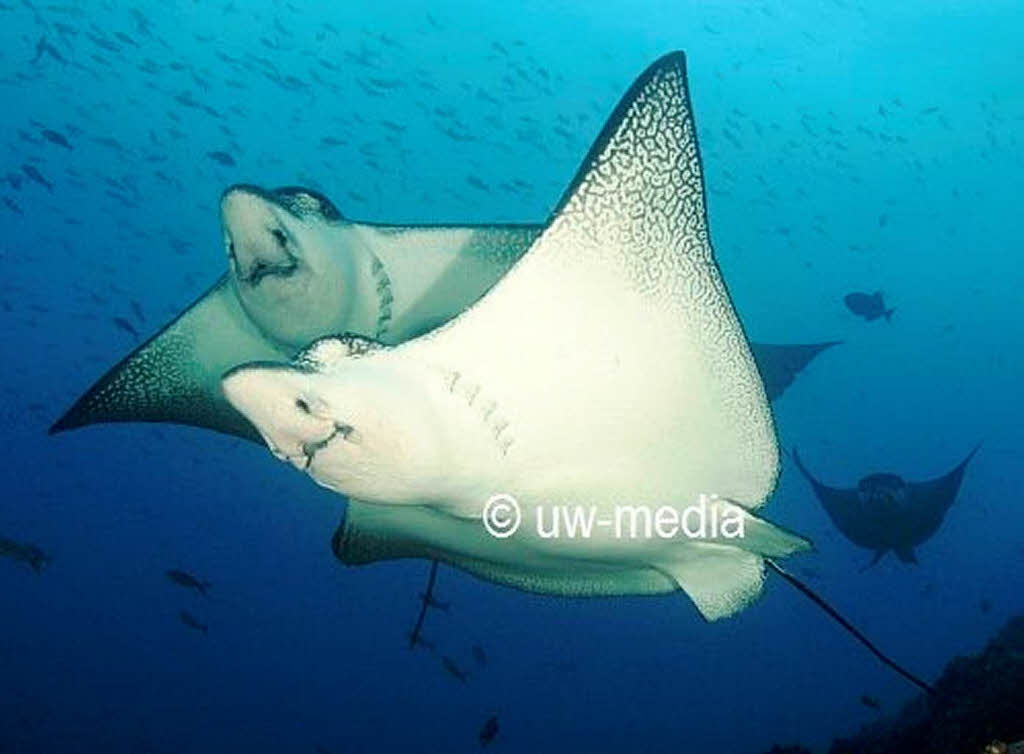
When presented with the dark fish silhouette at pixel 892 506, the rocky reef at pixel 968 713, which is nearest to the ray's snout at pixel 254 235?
the rocky reef at pixel 968 713

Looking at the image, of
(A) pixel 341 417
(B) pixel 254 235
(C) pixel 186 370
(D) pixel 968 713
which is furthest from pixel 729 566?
(D) pixel 968 713

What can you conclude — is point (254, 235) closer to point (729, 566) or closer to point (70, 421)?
point (70, 421)

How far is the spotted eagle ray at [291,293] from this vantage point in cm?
244

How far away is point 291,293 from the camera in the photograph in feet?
8.13

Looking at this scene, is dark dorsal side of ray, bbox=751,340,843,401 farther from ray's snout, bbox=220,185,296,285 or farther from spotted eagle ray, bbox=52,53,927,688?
ray's snout, bbox=220,185,296,285

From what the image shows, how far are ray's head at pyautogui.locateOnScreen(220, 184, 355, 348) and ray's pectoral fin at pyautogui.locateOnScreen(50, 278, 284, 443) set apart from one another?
369mm

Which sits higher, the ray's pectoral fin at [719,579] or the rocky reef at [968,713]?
the ray's pectoral fin at [719,579]

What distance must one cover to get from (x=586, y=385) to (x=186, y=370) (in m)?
1.68

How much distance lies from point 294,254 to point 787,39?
70.6 feet

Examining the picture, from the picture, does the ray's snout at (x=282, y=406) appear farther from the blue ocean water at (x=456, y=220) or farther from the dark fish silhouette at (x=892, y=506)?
the blue ocean water at (x=456, y=220)

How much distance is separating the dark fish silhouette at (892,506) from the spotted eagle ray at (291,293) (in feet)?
17.2

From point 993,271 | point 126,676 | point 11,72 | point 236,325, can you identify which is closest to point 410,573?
point 126,676

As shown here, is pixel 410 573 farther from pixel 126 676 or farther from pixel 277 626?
pixel 126 676
